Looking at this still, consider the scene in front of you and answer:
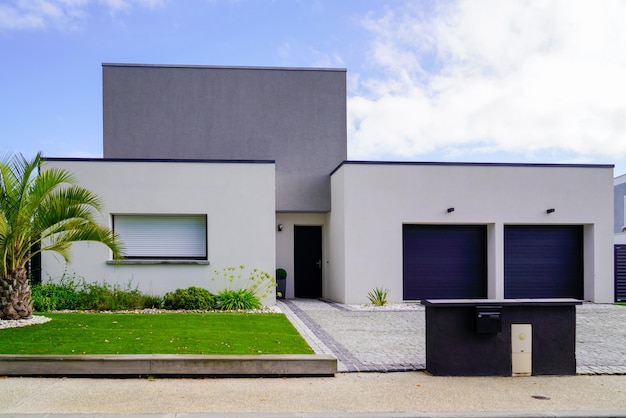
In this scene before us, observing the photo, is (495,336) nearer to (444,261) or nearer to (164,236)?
(444,261)

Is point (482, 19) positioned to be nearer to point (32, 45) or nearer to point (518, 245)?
point (518, 245)

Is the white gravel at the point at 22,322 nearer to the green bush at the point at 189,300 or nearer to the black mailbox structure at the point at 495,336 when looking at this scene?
the green bush at the point at 189,300

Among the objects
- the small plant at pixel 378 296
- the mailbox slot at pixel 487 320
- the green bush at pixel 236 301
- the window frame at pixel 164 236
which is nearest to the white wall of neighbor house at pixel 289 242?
the small plant at pixel 378 296

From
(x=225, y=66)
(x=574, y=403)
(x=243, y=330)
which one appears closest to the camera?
(x=574, y=403)

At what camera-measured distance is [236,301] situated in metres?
14.3

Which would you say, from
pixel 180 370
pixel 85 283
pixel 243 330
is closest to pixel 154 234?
pixel 85 283

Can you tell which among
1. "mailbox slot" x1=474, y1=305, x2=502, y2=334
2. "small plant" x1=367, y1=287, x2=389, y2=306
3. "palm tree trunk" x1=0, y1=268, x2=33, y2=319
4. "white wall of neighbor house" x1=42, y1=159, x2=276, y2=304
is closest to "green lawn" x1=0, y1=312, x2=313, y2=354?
"palm tree trunk" x1=0, y1=268, x2=33, y2=319

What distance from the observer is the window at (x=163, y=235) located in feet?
50.5

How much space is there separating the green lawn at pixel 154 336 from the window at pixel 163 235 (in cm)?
322

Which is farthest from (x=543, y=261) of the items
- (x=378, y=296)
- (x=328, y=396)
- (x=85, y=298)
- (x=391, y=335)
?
(x=85, y=298)

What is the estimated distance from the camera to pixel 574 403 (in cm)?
626

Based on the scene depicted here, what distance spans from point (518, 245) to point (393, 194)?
408 cm

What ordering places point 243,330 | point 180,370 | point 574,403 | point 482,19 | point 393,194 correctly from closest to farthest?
point 574,403 < point 180,370 < point 243,330 < point 482,19 < point 393,194

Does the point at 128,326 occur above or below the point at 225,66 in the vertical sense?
below
